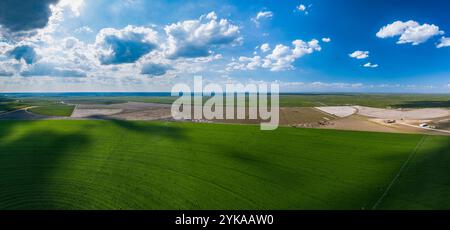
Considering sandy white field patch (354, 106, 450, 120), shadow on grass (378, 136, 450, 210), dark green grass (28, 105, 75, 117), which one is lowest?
shadow on grass (378, 136, 450, 210)

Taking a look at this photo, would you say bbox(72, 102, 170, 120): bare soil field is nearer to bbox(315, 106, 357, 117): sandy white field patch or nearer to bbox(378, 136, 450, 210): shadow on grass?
bbox(315, 106, 357, 117): sandy white field patch

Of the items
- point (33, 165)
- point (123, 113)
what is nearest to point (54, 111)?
point (123, 113)

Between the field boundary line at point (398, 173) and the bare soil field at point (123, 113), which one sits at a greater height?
the bare soil field at point (123, 113)

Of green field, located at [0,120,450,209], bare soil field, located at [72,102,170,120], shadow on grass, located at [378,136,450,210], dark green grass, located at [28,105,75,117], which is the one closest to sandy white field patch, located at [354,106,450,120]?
green field, located at [0,120,450,209]

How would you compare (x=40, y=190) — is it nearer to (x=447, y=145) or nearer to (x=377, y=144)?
(x=377, y=144)

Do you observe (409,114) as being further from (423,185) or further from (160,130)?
(160,130)

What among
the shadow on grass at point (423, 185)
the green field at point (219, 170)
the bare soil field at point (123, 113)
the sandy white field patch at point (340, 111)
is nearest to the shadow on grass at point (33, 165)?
the green field at point (219, 170)

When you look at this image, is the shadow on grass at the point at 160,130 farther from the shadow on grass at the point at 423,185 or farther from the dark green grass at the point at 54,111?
the dark green grass at the point at 54,111

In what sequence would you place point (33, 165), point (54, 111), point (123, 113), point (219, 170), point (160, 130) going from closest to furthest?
point (219, 170) → point (33, 165) → point (160, 130) → point (123, 113) → point (54, 111)
